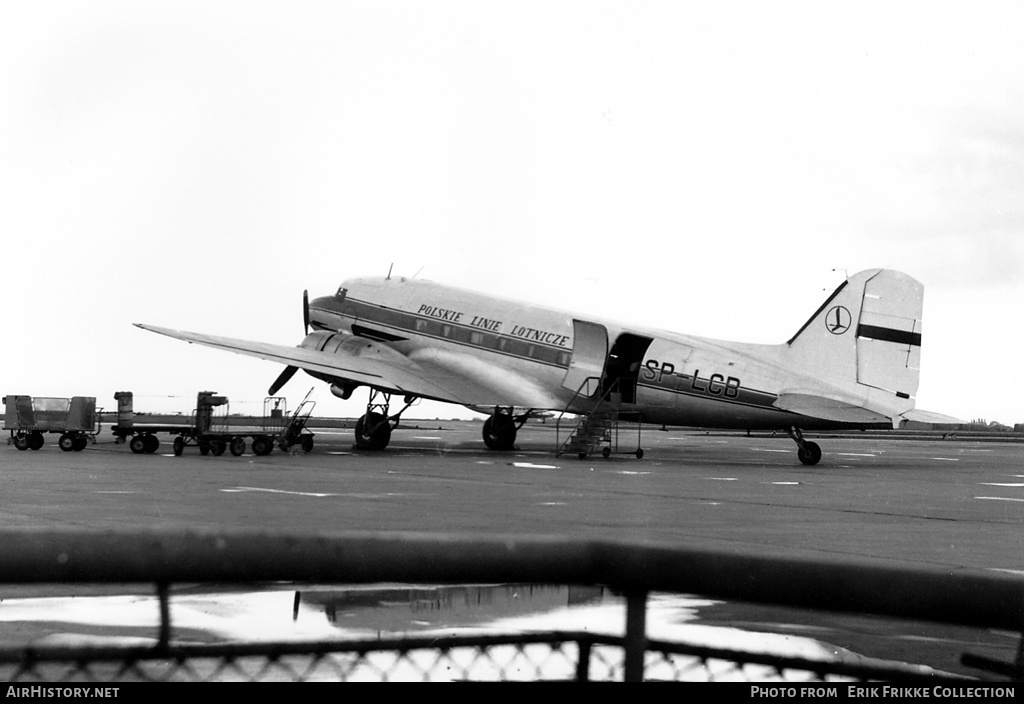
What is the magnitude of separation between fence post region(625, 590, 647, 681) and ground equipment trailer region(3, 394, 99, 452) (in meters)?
34.1

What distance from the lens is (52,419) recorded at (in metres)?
35.3

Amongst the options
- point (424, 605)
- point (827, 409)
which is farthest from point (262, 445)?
point (424, 605)

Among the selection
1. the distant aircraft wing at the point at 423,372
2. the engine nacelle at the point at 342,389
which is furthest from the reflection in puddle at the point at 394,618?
the engine nacelle at the point at 342,389

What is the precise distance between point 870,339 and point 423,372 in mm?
14080

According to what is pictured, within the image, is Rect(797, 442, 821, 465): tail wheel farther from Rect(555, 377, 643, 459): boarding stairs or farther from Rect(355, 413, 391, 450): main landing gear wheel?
Rect(355, 413, 391, 450): main landing gear wheel

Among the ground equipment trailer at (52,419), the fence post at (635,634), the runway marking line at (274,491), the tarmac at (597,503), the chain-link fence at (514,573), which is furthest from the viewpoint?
the ground equipment trailer at (52,419)

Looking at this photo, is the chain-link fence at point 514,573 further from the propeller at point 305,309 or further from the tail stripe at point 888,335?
the propeller at point 305,309

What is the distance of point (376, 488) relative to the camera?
19703 mm

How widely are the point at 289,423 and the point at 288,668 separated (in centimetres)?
3142

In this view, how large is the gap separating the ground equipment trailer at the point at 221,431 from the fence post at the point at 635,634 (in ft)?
99.7

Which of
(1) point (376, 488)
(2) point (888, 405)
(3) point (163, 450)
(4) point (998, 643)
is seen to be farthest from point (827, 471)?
(4) point (998, 643)

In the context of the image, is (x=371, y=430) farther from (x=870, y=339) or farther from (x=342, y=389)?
(x=870, y=339)

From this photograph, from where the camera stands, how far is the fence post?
11.1 feet

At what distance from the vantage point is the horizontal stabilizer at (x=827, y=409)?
29016 millimetres
